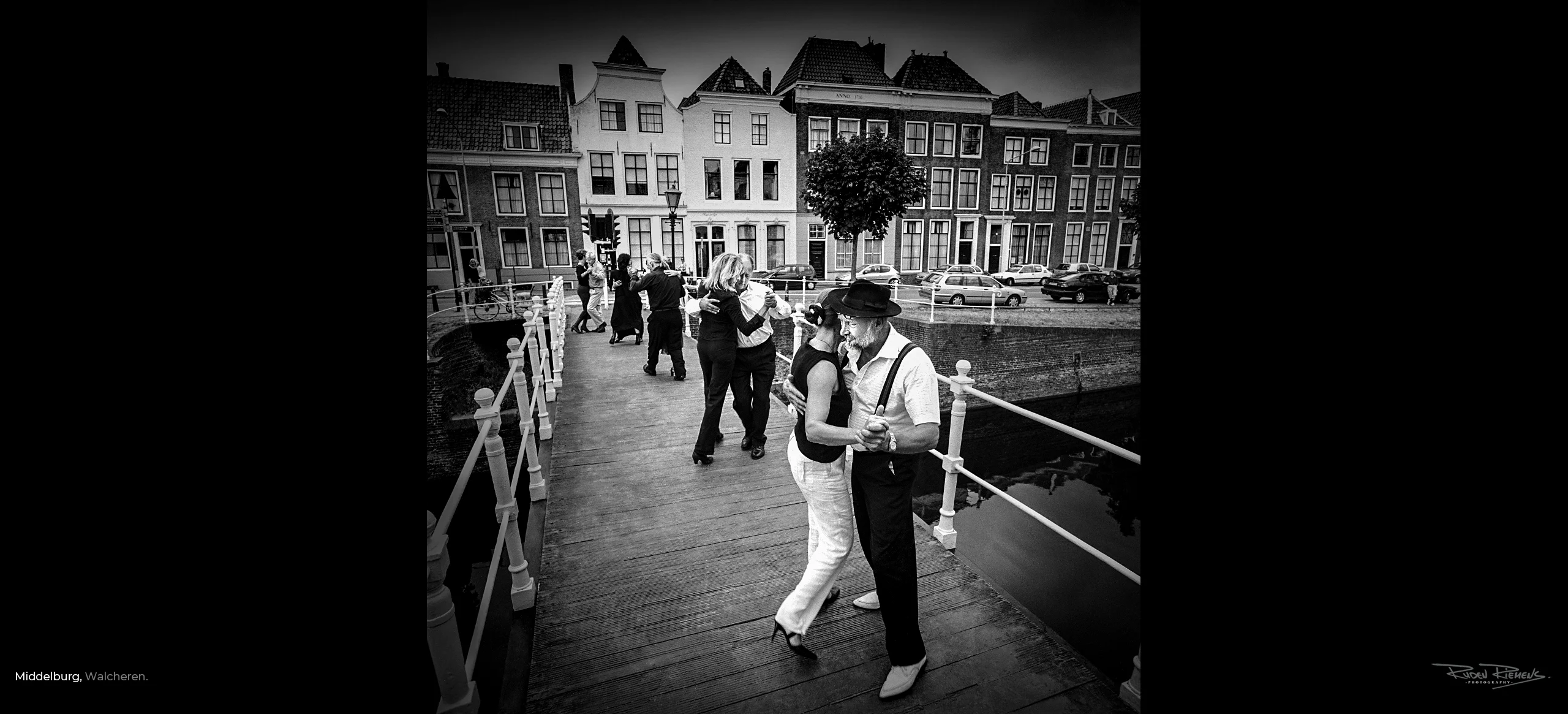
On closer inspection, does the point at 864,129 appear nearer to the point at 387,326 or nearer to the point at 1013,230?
the point at 1013,230

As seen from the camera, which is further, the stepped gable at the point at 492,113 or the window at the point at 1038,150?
the window at the point at 1038,150

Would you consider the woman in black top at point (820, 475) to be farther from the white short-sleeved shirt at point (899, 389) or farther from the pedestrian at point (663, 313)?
the pedestrian at point (663, 313)

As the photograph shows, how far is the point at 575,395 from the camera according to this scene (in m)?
6.57

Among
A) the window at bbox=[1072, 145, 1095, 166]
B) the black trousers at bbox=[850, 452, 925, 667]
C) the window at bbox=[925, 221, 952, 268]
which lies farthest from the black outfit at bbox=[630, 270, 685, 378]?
the window at bbox=[1072, 145, 1095, 166]

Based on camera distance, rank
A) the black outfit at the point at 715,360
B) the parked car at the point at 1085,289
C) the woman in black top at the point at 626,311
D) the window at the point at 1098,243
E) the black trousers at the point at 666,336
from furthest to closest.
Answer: the window at the point at 1098,243, the parked car at the point at 1085,289, the woman in black top at the point at 626,311, the black trousers at the point at 666,336, the black outfit at the point at 715,360

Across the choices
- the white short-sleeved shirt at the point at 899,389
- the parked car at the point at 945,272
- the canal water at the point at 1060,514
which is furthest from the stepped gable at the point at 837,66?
the white short-sleeved shirt at the point at 899,389

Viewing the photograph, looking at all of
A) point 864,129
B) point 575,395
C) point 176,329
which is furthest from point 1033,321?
point 176,329

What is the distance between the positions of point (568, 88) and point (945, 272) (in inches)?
785

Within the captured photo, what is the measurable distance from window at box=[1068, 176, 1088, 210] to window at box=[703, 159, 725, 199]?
1734 cm

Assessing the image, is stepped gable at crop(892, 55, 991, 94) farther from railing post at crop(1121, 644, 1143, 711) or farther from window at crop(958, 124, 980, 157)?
railing post at crop(1121, 644, 1143, 711)

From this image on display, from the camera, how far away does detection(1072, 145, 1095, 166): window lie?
2850cm

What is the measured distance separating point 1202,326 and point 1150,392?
12 cm

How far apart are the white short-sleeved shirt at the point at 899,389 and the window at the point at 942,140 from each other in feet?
92.1

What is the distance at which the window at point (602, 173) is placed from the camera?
2561cm
